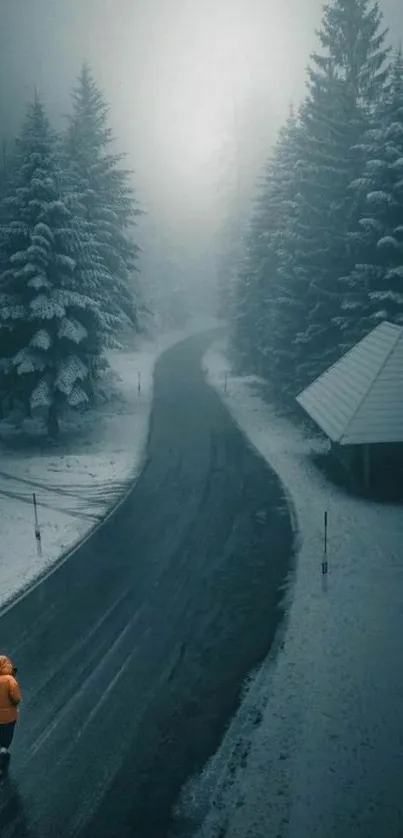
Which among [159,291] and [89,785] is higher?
[159,291]

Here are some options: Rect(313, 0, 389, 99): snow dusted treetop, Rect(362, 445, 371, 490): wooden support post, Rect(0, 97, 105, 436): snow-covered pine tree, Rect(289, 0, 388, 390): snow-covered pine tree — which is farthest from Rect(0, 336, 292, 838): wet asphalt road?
Rect(313, 0, 389, 99): snow dusted treetop

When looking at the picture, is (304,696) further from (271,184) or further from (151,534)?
(271,184)

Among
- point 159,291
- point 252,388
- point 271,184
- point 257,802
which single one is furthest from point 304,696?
point 159,291

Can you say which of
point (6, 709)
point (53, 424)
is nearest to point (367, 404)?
point (53, 424)

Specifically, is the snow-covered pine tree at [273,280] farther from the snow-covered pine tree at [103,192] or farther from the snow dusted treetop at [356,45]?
the snow-covered pine tree at [103,192]

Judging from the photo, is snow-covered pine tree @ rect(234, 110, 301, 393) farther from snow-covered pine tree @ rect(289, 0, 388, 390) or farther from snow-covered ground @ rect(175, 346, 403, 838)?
snow-covered ground @ rect(175, 346, 403, 838)

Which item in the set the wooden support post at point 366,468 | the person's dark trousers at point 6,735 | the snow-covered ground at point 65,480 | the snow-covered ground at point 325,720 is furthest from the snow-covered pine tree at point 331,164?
the person's dark trousers at point 6,735

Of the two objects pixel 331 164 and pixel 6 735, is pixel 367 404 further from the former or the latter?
pixel 6 735
